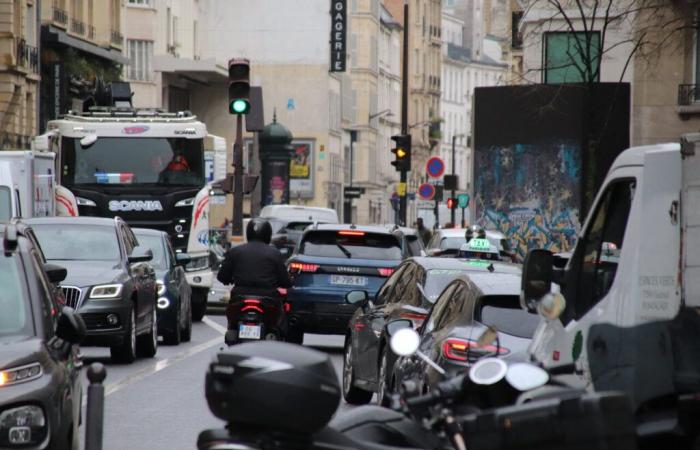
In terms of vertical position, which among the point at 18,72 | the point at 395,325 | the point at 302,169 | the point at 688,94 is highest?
the point at 18,72

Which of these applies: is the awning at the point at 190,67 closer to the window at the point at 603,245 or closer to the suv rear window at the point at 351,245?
the suv rear window at the point at 351,245

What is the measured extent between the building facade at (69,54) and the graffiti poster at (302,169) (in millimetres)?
34743

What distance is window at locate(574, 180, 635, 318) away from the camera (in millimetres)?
8664

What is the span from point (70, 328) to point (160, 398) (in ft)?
22.6

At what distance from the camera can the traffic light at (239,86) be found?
26.3 meters

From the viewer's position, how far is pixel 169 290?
2423cm

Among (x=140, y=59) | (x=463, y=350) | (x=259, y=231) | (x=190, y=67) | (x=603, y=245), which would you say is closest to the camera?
(x=603, y=245)

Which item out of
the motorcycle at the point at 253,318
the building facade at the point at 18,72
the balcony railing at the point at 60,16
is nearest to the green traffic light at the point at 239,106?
the motorcycle at the point at 253,318

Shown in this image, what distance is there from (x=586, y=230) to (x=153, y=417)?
257 inches

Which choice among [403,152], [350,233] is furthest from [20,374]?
[403,152]

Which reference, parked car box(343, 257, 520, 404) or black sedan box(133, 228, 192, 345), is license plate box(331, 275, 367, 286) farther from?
parked car box(343, 257, 520, 404)

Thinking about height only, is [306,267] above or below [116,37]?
below

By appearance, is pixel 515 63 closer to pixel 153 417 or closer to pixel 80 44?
pixel 80 44

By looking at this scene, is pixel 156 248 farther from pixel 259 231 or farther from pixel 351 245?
pixel 259 231
